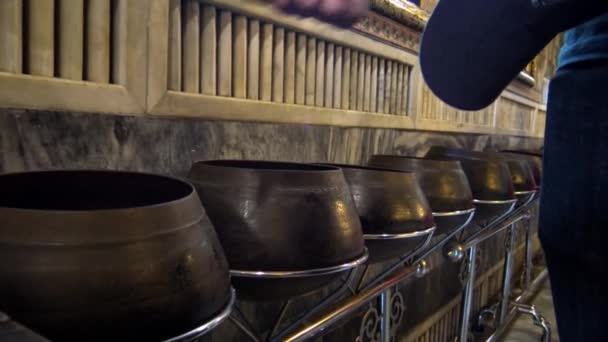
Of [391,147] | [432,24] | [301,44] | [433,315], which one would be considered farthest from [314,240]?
[433,315]

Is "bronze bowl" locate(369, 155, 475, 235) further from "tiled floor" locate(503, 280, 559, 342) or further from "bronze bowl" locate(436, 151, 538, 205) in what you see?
"tiled floor" locate(503, 280, 559, 342)

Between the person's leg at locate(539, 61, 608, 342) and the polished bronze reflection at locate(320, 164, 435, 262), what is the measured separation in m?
0.31

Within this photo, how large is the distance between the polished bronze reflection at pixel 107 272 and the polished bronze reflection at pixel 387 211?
1.65 ft

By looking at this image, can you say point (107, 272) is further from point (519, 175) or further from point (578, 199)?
point (519, 175)

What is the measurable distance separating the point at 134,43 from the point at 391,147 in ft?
3.89

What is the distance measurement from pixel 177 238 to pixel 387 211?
563 mm

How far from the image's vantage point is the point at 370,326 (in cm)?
188

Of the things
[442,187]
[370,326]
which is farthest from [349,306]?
[370,326]

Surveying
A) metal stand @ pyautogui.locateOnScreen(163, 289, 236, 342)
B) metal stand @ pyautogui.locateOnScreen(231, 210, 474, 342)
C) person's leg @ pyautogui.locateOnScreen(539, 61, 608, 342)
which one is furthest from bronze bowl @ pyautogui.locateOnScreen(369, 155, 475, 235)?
metal stand @ pyautogui.locateOnScreen(163, 289, 236, 342)

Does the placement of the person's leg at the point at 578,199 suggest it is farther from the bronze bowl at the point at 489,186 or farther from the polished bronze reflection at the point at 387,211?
the bronze bowl at the point at 489,186

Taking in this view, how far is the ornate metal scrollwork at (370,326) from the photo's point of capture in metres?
1.83

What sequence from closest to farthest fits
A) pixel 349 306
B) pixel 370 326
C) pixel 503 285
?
pixel 349 306 < pixel 370 326 < pixel 503 285

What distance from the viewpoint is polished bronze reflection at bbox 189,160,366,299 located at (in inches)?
25.8

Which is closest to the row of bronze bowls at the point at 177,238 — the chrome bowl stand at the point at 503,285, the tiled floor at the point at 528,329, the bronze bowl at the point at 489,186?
the bronze bowl at the point at 489,186
